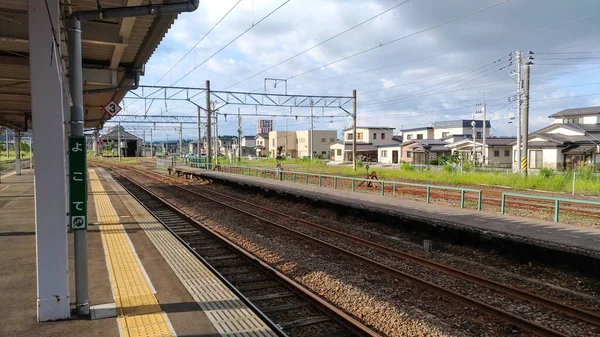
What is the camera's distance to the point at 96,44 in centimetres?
901

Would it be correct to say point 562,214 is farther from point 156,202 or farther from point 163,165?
point 163,165

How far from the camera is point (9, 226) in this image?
995cm

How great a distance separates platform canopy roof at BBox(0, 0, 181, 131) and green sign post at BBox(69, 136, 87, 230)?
288 centimetres

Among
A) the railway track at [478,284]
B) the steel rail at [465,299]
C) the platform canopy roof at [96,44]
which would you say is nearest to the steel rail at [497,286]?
the railway track at [478,284]

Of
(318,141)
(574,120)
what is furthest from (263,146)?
(574,120)

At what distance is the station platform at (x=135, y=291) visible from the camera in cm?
429

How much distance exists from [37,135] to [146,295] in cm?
235

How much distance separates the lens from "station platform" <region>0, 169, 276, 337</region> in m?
4.29

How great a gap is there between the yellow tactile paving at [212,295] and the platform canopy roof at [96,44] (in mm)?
4062

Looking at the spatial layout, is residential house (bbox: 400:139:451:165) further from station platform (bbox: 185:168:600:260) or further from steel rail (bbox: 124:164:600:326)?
steel rail (bbox: 124:164:600:326)

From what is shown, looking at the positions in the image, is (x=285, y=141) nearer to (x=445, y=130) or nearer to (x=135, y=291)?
(x=445, y=130)

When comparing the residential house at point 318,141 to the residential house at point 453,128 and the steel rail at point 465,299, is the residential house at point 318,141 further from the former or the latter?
the steel rail at point 465,299

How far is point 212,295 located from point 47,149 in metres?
2.64

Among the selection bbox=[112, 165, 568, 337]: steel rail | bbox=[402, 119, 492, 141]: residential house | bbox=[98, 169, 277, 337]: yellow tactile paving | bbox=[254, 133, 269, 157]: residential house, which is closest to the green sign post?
bbox=[98, 169, 277, 337]: yellow tactile paving
